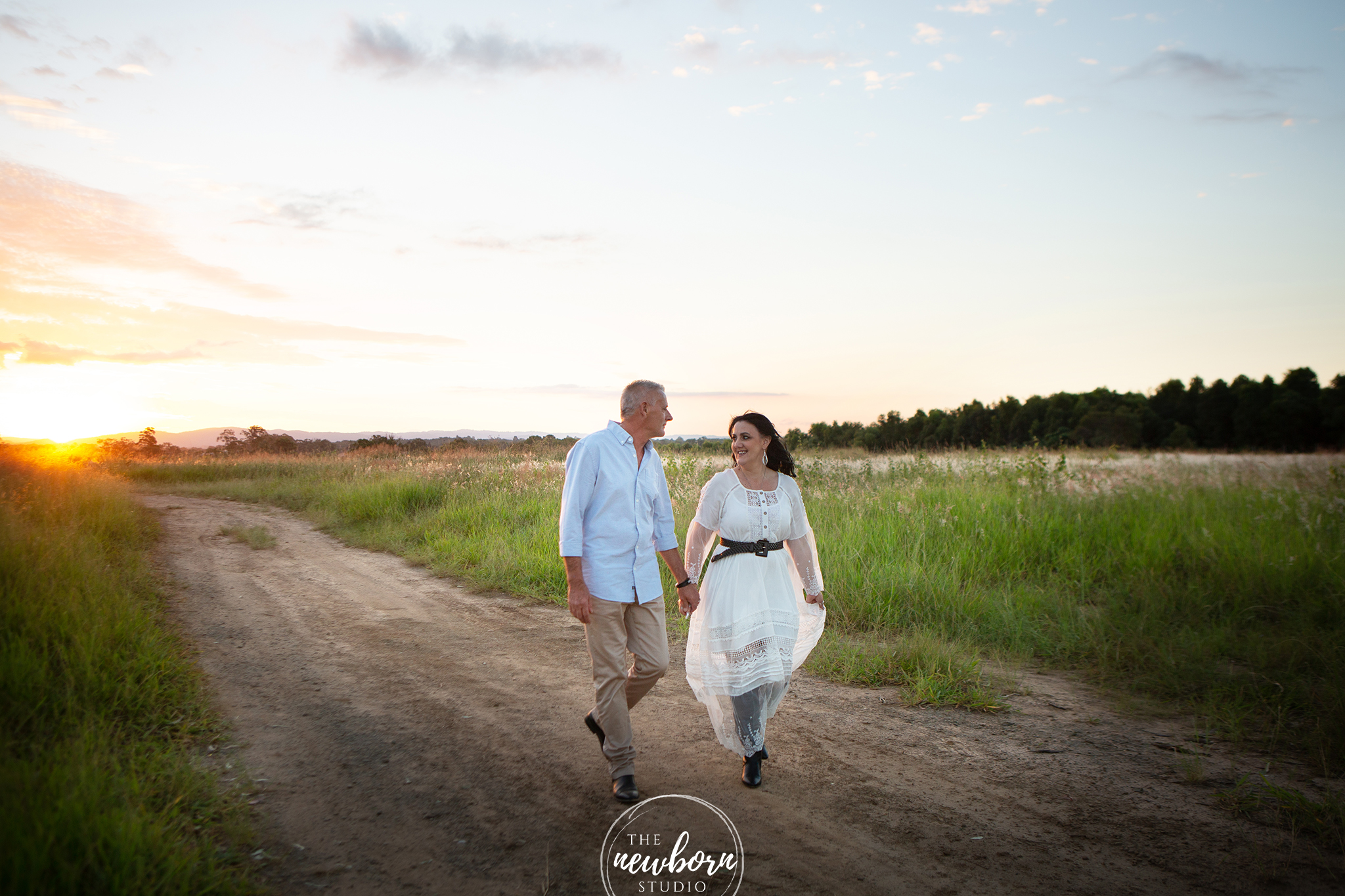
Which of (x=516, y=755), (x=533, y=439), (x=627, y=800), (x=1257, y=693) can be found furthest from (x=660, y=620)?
(x=533, y=439)

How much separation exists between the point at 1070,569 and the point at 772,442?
4.99 m

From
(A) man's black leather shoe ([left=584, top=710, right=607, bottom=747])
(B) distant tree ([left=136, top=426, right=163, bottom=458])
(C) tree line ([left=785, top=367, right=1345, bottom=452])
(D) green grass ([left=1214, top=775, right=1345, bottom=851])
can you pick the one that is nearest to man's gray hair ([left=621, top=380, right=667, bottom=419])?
(A) man's black leather shoe ([left=584, top=710, right=607, bottom=747])

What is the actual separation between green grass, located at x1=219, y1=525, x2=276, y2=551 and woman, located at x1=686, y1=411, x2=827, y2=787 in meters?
9.86

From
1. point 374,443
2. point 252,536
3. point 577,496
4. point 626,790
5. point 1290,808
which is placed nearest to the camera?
point 1290,808

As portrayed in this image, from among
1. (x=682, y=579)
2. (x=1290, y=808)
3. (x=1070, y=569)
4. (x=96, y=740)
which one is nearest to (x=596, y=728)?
(x=682, y=579)

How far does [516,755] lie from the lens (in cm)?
397

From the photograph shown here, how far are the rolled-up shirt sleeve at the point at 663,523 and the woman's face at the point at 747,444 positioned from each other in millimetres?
485

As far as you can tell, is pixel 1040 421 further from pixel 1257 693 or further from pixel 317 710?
pixel 317 710

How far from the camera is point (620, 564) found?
3670mm

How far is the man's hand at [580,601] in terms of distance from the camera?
11.6 feet

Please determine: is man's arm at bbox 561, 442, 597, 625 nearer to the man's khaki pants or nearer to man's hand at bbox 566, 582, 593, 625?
man's hand at bbox 566, 582, 593, 625

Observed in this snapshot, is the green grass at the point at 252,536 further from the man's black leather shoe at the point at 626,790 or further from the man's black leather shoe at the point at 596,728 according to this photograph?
the man's black leather shoe at the point at 626,790

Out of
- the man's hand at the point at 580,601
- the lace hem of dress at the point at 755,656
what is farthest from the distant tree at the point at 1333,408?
the man's hand at the point at 580,601

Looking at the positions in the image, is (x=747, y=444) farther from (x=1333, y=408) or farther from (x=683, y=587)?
(x=1333, y=408)
